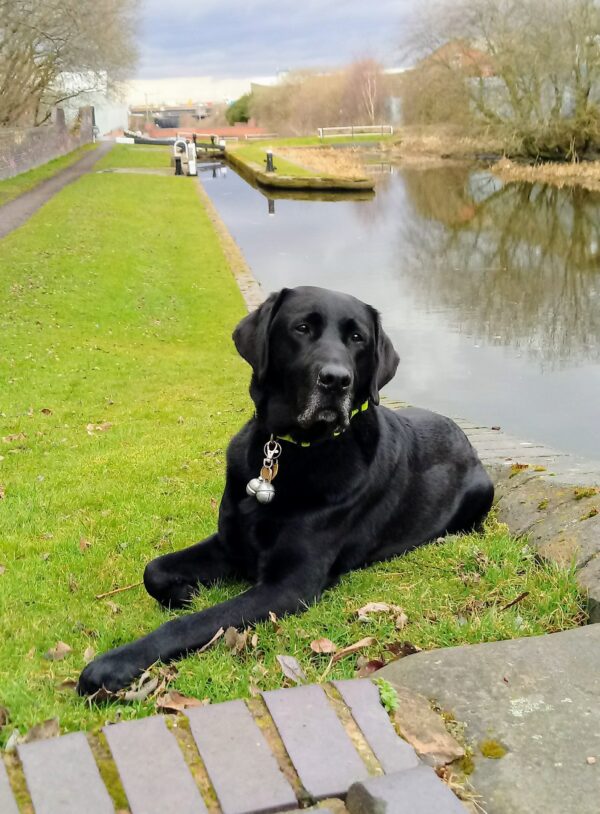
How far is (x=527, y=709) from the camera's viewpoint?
2535 millimetres

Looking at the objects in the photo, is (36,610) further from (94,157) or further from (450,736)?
(94,157)

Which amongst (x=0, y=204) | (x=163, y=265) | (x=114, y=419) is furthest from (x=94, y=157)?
(x=114, y=419)

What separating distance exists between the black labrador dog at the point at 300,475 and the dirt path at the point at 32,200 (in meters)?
19.7

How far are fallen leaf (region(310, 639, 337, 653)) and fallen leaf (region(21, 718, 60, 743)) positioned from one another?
42.1 inches

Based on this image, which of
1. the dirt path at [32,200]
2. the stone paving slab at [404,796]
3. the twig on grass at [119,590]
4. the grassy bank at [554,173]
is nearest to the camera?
the stone paving slab at [404,796]

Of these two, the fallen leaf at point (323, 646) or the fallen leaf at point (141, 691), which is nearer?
the fallen leaf at point (141, 691)

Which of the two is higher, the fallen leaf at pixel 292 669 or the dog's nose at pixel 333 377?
the dog's nose at pixel 333 377

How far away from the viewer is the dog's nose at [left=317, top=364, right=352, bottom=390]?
3.38 metres

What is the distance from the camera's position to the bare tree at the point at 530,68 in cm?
4431

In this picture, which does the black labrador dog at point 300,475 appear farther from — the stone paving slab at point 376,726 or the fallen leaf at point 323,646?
the stone paving slab at point 376,726

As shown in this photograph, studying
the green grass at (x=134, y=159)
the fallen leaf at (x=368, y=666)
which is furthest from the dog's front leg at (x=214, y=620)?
the green grass at (x=134, y=159)

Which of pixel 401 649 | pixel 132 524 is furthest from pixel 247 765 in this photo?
pixel 132 524

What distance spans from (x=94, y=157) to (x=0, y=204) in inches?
1138

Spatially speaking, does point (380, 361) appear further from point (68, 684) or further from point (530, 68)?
point (530, 68)
